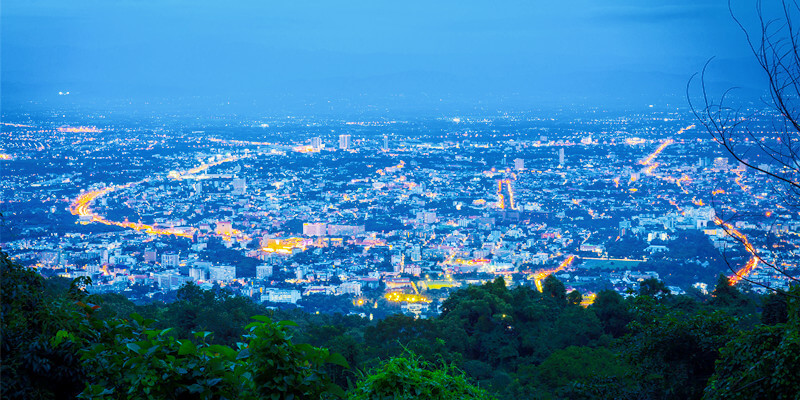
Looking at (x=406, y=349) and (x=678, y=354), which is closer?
(x=406, y=349)

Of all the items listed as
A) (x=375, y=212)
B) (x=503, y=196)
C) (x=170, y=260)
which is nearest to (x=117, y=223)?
(x=170, y=260)

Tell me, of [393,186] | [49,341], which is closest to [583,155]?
[393,186]

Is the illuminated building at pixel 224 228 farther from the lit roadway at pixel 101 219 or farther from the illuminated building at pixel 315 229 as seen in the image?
the illuminated building at pixel 315 229

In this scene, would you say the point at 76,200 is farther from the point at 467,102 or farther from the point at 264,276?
the point at 467,102

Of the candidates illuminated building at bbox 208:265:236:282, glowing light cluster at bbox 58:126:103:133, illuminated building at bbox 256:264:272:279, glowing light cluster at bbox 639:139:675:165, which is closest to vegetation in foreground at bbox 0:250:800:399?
illuminated building at bbox 208:265:236:282

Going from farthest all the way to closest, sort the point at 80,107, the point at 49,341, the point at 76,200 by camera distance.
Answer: the point at 80,107 < the point at 76,200 < the point at 49,341

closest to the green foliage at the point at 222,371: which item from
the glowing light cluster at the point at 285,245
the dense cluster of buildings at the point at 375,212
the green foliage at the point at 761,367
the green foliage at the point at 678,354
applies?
the green foliage at the point at 761,367

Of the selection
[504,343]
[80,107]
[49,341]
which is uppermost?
[80,107]

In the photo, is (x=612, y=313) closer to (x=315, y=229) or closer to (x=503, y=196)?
(x=315, y=229)
